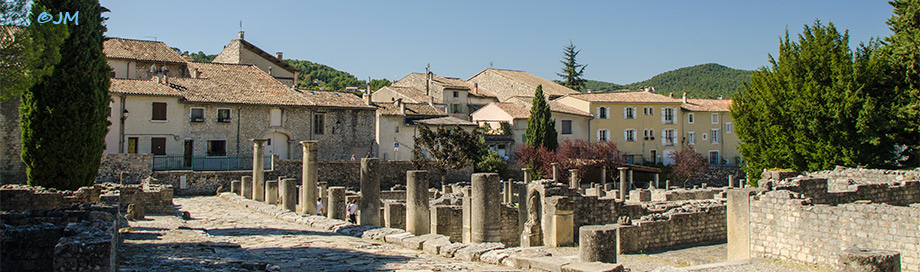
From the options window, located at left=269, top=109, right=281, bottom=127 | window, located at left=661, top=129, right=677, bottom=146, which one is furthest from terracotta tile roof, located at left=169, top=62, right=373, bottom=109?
window, located at left=661, top=129, right=677, bottom=146

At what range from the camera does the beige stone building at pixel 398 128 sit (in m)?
48.3

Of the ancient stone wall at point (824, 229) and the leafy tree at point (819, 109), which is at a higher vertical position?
the leafy tree at point (819, 109)

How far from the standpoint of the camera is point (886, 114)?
30.4 metres

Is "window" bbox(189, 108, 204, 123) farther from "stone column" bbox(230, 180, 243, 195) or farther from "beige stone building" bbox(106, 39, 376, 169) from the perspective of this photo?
"stone column" bbox(230, 180, 243, 195)

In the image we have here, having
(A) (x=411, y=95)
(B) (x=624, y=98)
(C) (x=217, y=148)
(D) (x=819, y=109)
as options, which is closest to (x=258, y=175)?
(C) (x=217, y=148)

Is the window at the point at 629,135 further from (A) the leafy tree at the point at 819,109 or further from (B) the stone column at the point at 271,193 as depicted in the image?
(B) the stone column at the point at 271,193

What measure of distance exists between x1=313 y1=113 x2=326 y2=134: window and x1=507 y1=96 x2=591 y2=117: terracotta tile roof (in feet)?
59.0

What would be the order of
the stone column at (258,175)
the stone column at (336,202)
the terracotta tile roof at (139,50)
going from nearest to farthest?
the stone column at (336,202)
the stone column at (258,175)
the terracotta tile roof at (139,50)

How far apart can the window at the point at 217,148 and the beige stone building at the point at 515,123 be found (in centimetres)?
1938

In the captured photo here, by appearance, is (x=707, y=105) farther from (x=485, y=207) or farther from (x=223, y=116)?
(x=485, y=207)

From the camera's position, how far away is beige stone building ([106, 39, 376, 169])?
37719 millimetres

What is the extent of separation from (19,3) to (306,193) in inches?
464

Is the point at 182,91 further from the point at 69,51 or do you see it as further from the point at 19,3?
the point at 19,3

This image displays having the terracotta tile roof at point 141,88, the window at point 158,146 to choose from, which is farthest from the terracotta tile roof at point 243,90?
the window at point 158,146
